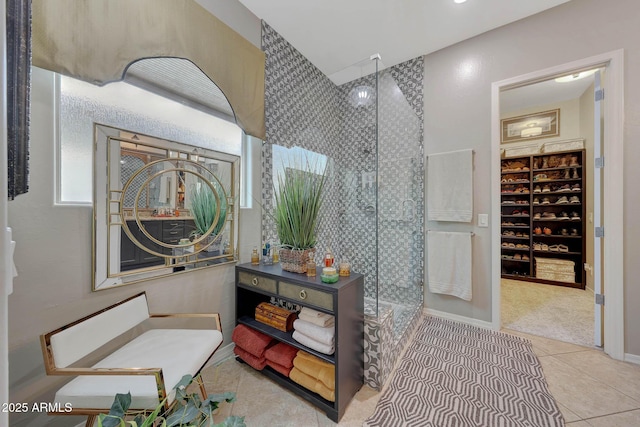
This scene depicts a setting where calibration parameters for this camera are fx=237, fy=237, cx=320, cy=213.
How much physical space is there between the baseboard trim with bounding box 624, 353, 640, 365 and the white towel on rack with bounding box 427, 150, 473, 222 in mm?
1463

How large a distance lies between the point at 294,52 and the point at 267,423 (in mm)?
3111

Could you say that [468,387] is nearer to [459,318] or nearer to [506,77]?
[459,318]

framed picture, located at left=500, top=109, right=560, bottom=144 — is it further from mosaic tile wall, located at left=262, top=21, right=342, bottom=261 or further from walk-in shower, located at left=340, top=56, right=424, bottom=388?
mosaic tile wall, located at left=262, top=21, right=342, bottom=261

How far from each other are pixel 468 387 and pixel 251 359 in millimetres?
1490

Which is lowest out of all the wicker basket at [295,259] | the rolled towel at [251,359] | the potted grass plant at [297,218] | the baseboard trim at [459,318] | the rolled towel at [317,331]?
the baseboard trim at [459,318]

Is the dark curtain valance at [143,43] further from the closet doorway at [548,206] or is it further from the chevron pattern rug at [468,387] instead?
the closet doorway at [548,206]

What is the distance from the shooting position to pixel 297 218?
1660mm

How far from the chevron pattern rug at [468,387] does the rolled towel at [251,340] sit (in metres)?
0.79

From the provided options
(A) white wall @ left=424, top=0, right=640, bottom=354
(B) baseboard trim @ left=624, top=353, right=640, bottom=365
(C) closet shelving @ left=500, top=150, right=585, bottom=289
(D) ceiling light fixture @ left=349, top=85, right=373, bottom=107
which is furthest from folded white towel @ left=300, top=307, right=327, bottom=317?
(C) closet shelving @ left=500, top=150, right=585, bottom=289

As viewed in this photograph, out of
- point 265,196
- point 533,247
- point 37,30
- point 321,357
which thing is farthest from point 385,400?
point 533,247

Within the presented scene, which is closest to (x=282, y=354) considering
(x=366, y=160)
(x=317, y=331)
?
(x=317, y=331)

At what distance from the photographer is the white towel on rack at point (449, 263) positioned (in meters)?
2.47

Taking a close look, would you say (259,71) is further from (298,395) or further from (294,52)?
(298,395)

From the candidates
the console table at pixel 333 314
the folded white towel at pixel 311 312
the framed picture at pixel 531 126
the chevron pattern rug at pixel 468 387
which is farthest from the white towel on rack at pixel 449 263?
the framed picture at pixel 531 126
